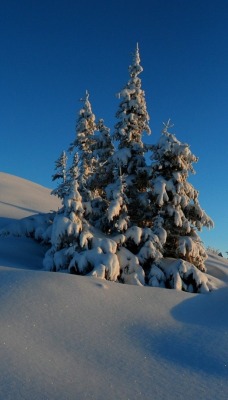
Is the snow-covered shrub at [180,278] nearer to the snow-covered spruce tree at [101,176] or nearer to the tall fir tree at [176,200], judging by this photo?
the tall fir tree at [176,200]

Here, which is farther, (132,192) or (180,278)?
(132,192)

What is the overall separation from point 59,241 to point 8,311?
18.4 ft

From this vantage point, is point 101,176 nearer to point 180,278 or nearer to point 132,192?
point 132,192

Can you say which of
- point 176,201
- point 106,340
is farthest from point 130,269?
point 106,340

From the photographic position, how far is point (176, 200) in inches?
611

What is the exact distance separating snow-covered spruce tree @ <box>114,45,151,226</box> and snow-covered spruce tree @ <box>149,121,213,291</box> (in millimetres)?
774

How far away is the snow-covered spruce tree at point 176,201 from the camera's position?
15414 millimetres

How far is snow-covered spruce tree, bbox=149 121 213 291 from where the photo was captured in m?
15.4

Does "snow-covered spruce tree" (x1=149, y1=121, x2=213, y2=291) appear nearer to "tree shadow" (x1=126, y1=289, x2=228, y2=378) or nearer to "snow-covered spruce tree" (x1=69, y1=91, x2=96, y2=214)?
"tree shadow" (x1=126, y1=289, x2=228, y2=378)

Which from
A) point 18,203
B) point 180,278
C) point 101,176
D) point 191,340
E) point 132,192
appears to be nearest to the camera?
point 191,340

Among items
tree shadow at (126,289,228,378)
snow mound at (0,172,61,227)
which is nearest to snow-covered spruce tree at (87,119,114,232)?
tree shadow at (126,289,228,378)

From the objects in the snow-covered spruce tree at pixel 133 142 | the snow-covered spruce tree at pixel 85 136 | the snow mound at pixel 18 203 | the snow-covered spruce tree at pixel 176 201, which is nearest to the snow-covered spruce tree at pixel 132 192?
the snow-covered spruce tree at pixel 133 142

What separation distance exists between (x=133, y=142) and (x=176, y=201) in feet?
12.9

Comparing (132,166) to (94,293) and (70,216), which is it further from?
(94,293)
